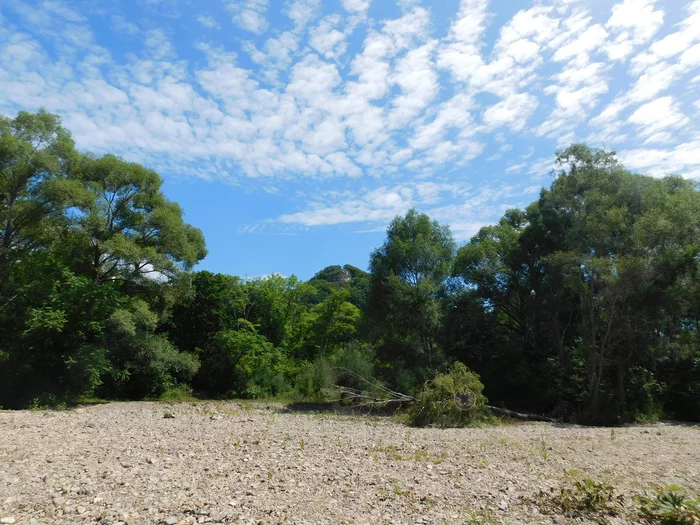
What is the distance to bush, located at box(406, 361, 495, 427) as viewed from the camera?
16.5 meters

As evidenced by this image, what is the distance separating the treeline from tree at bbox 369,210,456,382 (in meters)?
0.08

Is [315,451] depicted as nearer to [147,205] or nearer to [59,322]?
[59,322]

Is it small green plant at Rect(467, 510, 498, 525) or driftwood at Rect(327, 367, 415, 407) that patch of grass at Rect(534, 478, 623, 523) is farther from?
driftwood at Rect(327, 367, 415, 407)

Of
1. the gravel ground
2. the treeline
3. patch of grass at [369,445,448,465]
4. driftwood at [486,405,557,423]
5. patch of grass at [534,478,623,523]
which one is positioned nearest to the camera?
the gravel ground

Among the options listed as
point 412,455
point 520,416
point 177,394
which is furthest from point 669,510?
point 177,394

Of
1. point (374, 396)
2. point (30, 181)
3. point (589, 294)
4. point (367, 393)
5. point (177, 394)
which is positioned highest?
point (30, 181)

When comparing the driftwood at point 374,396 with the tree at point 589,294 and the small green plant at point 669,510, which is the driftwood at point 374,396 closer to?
the tree at point 589,294

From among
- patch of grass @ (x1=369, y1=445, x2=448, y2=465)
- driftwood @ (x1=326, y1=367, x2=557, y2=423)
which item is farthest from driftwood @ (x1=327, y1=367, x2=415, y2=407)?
patch of grass @ (x1=369, y1=445, x2=448, y2=465)

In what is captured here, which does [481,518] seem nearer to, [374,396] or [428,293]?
[374,396]

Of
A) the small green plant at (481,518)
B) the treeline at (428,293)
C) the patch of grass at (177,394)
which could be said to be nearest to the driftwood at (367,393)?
the treeline at (428,293)

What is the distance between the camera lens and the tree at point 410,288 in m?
24.3

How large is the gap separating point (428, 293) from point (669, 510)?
63.8 feet

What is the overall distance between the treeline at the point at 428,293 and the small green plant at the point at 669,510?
15003 mm

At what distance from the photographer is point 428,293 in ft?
80.1
